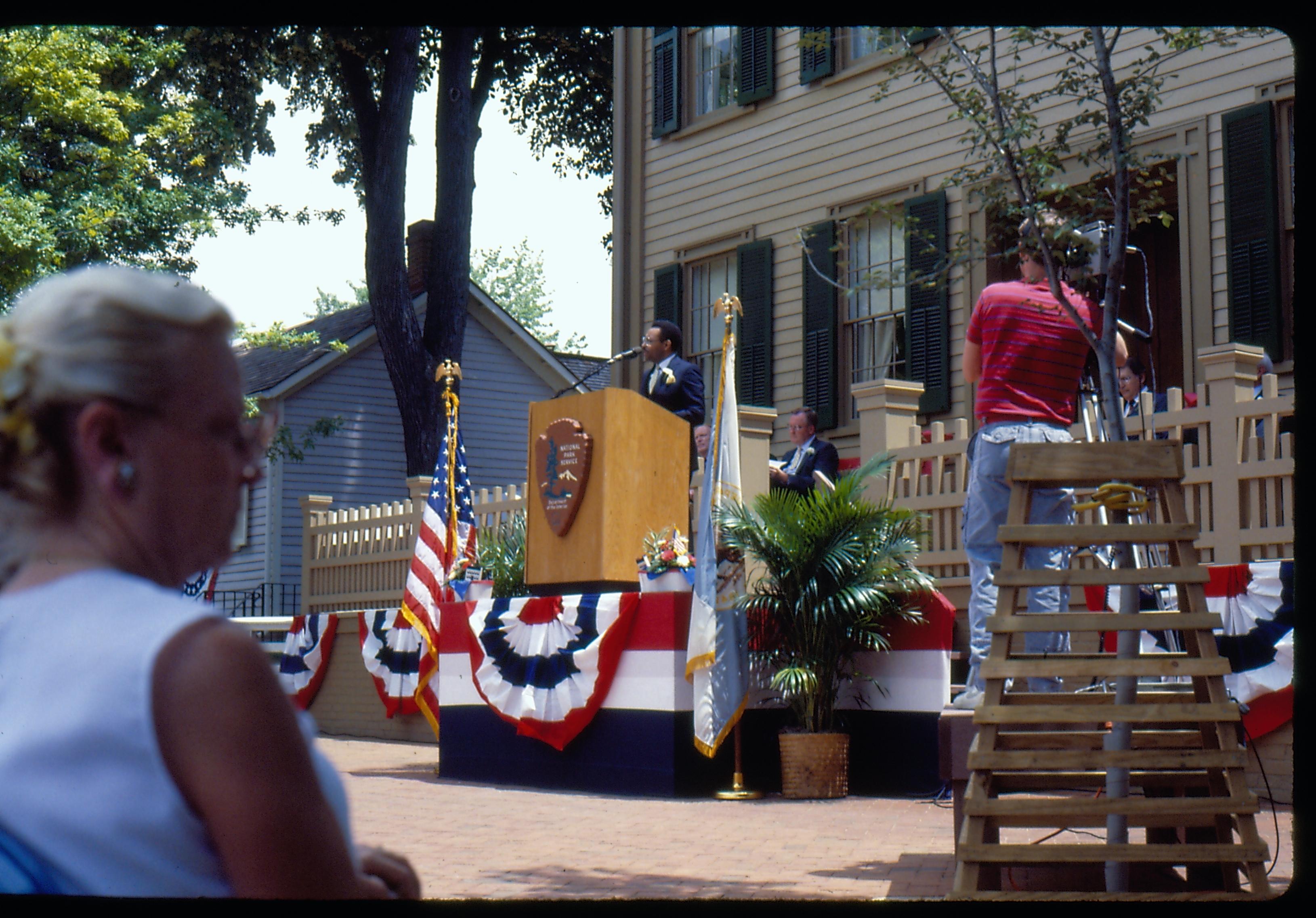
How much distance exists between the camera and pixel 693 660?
27.8 ft

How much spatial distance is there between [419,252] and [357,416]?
292 cm

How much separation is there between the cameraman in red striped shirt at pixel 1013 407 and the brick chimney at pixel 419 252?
1905 cm

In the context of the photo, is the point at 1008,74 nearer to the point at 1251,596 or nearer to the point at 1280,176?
the point at 1280,176

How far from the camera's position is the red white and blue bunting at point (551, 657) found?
9078 mm

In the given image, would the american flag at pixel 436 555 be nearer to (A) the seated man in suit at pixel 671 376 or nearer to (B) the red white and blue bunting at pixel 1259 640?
(A) the seated man in suit at pixel 671 376

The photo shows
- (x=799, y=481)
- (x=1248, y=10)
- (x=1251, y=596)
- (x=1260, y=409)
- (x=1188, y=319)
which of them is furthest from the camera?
(x=1188, y=319)

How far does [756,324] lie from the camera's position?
14.6 meters

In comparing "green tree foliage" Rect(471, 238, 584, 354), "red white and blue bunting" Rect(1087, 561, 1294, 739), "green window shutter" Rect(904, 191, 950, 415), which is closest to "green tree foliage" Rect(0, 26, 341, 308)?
"green window shutter" Rect(904, 191, 950, 415)

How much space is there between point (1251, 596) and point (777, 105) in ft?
26.7

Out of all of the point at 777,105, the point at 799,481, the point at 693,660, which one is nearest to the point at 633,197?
the point at 777,105

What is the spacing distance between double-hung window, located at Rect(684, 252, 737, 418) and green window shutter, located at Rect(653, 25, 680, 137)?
1.47m

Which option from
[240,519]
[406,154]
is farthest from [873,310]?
[240,519]

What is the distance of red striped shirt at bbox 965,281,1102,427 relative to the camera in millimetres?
5816

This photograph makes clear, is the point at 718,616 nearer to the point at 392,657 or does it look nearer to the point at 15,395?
the point at 392,657
